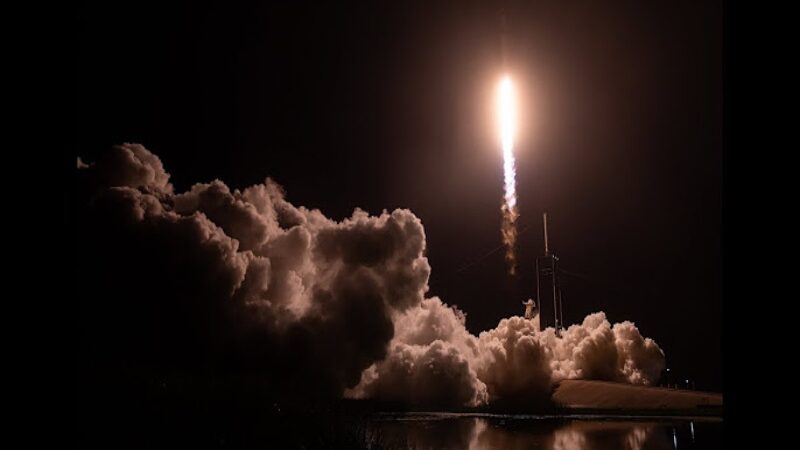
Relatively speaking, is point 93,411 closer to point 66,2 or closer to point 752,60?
point 66,2

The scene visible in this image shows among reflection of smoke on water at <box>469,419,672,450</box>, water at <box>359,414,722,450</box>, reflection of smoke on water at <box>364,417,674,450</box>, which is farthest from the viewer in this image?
reflection of smoke on water at <box>469,419,672,450</box>

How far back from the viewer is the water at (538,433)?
63806 millimetres

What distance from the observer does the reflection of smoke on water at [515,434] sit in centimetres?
6367

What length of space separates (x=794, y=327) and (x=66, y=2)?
13.5m

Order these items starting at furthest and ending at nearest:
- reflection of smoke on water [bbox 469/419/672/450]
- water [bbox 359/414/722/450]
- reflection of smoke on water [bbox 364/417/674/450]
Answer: reflection of smoke on water [bbox 469/419/672/450] → water [bbox 359/414/722/450] → reflection of smoke on water [bbox 364/417/674/450]

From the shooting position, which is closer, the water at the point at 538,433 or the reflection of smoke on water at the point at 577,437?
the water at the point at 538,433

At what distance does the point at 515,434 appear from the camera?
8012 cm

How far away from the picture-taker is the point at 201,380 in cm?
5212

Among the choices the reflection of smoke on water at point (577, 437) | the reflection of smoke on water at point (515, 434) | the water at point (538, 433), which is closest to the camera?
the reflection of smoke on water at point (515, 434)

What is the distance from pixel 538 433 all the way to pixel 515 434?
2426mm

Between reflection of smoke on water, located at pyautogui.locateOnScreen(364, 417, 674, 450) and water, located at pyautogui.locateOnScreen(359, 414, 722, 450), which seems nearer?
reflection of smoke on water, located at pyautogui.locateOnScreen(364, 417, 674, 450)

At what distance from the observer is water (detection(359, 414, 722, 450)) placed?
2512 inches

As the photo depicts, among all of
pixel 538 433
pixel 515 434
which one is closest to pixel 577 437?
pixel 538 433

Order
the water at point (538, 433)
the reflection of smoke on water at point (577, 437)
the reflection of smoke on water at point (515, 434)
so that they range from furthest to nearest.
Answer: the reflection of smoke on water at point (577, 437) → the water at point (538, 433) → the reflection of smoke on water at point (515, 434)
